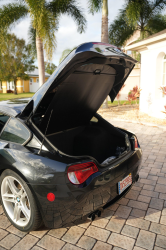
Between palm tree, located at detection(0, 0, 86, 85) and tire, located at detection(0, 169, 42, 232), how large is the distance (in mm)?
9740

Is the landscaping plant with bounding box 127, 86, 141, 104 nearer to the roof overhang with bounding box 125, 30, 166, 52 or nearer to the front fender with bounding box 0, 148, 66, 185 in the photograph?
the roof overhang with bounding box 125, 30, 166, 52

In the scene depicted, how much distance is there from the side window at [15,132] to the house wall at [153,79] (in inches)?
306

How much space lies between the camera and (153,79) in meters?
9.58

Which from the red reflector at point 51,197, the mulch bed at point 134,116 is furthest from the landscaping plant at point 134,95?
the red reflector at point 51,197

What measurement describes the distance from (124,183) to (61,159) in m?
0.88

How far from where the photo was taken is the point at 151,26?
60.8 feet

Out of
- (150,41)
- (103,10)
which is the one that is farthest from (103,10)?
(150,41)

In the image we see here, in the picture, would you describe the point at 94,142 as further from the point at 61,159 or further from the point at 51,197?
the point at 51,197

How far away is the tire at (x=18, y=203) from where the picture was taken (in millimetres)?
2104

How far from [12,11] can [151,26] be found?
40.3 ft

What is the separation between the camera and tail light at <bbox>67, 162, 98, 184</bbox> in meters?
1.97

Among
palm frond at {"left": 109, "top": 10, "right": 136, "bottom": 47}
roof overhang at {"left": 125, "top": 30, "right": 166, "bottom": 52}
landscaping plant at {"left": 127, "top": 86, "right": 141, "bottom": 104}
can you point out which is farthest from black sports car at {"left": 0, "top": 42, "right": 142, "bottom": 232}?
palm frond at {"left": 109, "top": 10, "right": 136, "bottom": 47}

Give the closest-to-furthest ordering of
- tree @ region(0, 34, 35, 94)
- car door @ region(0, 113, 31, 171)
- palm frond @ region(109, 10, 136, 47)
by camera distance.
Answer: car door @ region(0, 113, 31, 171) < palm frond @ region(109, 10, 136, 47) < tree @ region(0, 34, 35, 94)

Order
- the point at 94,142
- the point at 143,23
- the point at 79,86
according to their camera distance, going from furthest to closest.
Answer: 1. the point at 143,23
2. the point at 94,142
3. the point at 79,86
